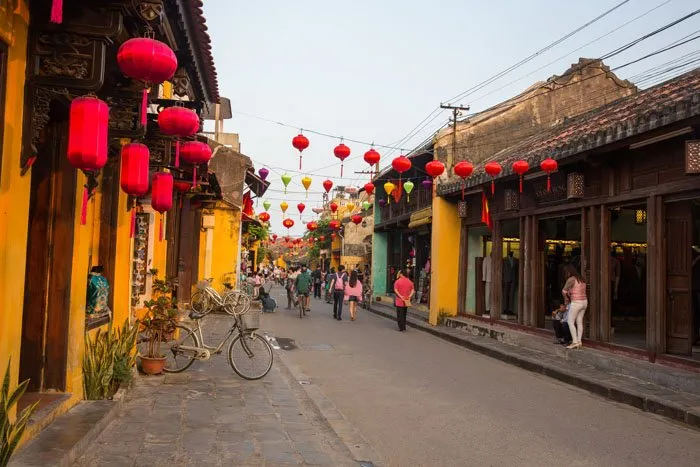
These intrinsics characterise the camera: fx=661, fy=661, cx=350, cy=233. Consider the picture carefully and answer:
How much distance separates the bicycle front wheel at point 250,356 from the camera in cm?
981

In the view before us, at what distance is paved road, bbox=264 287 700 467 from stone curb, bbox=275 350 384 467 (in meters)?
0.12

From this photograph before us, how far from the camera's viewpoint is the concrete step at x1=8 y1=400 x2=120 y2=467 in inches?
195

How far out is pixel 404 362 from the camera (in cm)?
1282

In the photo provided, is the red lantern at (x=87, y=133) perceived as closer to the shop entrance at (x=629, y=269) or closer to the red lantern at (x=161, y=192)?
the red lantern at (x=161, y=192)

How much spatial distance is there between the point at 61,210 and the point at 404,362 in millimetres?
7851

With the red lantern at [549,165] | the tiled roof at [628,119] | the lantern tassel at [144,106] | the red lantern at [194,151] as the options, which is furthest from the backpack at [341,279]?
the lantern tassel at [144,106]

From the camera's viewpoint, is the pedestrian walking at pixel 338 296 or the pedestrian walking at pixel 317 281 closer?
the pedestrian walking at pixel 338 296

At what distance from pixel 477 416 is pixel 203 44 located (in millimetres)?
5587

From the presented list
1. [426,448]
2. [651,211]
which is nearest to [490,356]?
[651,211]

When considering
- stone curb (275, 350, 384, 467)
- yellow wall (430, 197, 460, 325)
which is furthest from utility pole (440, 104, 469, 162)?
stone curb (275, 350, 384, 467)

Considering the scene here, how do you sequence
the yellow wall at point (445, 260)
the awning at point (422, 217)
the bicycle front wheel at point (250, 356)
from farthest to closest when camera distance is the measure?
the awning at point (422, 217)
the yellow wall at point (445, 260)
the bicycle front wheel at point (250, 356)

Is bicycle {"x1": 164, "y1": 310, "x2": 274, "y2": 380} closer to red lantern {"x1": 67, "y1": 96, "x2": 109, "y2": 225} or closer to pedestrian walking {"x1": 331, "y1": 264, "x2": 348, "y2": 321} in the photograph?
red lantern {"x1": 67, "y1": 96, "x2": 109, "y2": 225}

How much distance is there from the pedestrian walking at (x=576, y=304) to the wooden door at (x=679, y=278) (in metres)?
1.95

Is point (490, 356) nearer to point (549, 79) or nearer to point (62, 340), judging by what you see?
point (62, 340)
